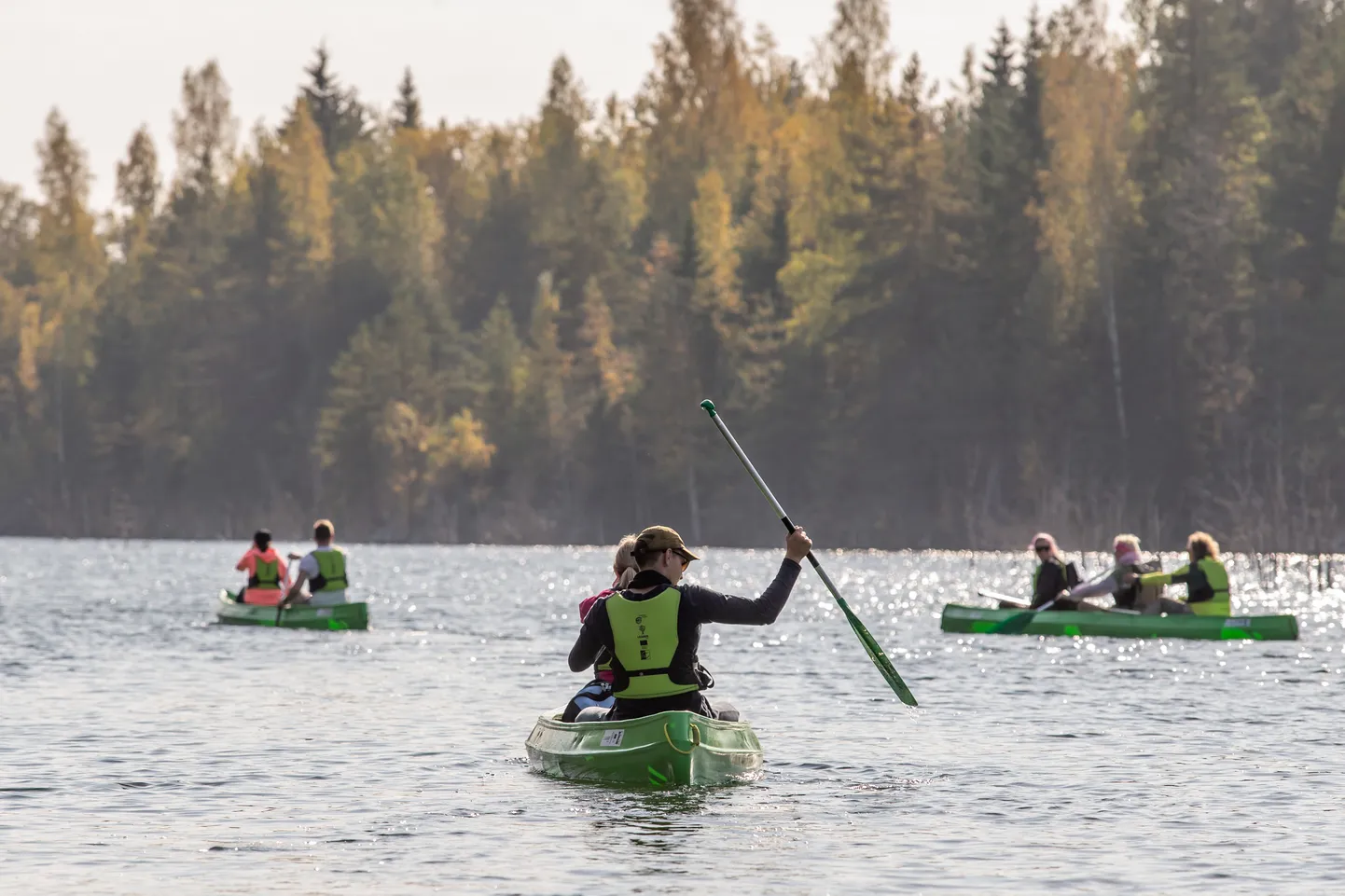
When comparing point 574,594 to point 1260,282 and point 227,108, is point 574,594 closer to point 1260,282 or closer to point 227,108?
point 1260,282

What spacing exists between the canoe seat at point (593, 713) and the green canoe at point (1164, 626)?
53.1ft

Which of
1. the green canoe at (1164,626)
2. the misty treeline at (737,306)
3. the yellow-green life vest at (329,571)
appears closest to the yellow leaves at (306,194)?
the misty treeline at (737,306)

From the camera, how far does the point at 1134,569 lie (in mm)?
31891

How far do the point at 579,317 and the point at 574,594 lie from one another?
1977 inches

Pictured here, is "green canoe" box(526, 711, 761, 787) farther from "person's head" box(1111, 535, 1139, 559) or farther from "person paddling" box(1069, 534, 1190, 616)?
"person paddling" box(1069, 534, 1190, 616)

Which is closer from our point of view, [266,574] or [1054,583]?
[1054,583]

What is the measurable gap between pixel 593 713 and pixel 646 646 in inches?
60.3

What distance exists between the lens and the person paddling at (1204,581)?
31203mm

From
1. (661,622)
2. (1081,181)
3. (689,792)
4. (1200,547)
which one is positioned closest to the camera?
(661,622)

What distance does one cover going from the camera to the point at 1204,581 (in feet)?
102

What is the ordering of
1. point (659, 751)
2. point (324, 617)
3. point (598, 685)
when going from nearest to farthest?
1. point (659, 751)
2. point (598, 685)
3. point (324, 617)

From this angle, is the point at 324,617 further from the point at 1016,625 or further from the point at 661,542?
the point at 661,542

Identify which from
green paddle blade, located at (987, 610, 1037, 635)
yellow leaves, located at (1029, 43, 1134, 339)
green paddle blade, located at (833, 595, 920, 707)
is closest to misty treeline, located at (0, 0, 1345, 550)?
yellow leaves, located at (1029, 43, 1134, 339)

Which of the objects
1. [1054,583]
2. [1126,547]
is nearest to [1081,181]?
[1054,583]
